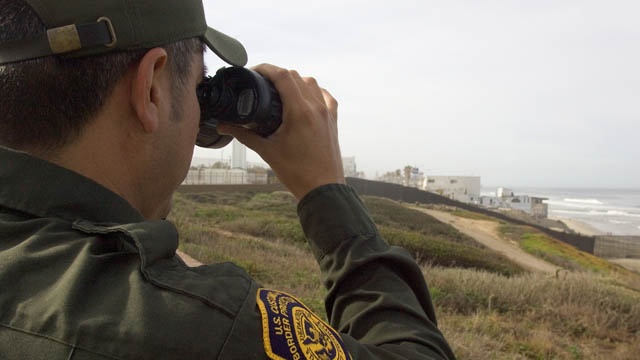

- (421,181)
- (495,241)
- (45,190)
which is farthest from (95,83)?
(421,181)

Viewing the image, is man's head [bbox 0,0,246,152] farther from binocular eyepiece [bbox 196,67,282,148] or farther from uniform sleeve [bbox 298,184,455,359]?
uniform sleeve [bbox 298,184,455,359]

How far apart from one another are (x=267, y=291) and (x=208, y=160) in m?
50.8

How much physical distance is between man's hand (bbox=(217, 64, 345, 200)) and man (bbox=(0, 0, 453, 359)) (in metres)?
0.05

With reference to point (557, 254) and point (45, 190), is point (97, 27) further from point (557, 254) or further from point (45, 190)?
point (557, 254)

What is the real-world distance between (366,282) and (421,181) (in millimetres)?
94074

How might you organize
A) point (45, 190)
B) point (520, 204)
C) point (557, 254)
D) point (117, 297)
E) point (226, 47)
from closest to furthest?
point (117, 297) < point (45, 190) < point (226, 47) < point (557, 254) < point (520, 204)

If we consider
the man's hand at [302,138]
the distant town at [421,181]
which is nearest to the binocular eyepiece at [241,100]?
the man's hand at [302,138]

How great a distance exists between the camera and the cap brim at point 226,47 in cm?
136

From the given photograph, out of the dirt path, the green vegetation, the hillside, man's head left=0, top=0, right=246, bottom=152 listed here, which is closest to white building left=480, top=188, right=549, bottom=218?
the dirt path

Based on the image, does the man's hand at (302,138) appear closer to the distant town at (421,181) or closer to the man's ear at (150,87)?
the man's ear at (150,87)

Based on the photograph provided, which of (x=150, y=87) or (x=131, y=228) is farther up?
(x=150, y=87)

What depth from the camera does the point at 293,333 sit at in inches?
38.8

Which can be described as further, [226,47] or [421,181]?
[421,181]

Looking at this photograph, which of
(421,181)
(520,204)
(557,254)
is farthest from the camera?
(421,181)
